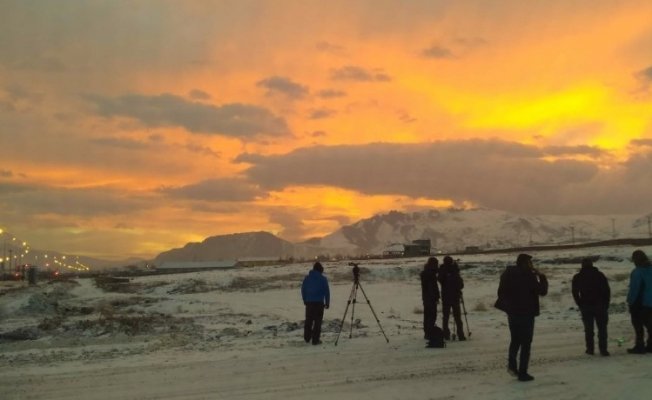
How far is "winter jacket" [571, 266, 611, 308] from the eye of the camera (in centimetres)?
1327

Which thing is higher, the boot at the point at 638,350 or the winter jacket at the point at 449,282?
the winter jacket at the point at 449,282

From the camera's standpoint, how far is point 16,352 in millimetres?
16688

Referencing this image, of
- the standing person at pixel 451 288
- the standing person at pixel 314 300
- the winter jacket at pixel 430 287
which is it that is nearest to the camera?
the winter jacket at pixel 430 287

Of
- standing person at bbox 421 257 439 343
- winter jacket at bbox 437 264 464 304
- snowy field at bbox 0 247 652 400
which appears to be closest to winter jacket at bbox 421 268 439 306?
standing person at bbox 421 257 439 343

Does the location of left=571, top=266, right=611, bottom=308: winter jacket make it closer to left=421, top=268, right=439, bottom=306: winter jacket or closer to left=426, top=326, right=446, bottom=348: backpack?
left=426, top=326, right=446, bottom=348: backpack

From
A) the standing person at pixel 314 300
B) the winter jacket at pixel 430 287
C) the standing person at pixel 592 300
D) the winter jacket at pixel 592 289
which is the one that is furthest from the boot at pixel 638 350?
the standing person at pixel 314 300

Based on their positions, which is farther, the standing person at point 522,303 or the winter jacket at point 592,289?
the winter jacket at point 592,289

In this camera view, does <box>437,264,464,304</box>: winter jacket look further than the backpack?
Yes

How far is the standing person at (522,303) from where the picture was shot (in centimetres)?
1062

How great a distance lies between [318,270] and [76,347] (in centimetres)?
746

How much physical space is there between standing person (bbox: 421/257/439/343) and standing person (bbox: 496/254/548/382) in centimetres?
459

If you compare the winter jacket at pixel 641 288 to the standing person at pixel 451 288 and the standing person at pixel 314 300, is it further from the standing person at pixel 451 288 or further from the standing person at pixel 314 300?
the standing person at pixel 314 300

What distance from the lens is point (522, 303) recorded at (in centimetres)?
1062

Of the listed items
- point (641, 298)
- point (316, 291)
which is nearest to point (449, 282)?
point (316, 291)
